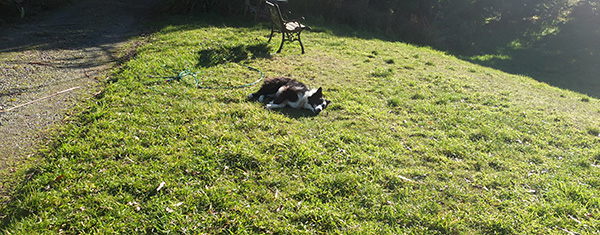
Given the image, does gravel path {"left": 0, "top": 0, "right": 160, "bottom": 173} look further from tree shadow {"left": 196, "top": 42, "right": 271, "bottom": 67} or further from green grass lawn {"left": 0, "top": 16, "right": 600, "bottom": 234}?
tree shadow {"left": 196, "top": 42, "right": 271, "bottom": 67}

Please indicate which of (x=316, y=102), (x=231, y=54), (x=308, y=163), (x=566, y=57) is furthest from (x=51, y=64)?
(x=566, y=57)

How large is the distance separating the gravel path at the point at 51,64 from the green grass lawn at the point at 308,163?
0.32 meters

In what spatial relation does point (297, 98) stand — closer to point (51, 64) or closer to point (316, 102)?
point (316, 102)

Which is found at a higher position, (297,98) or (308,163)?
(297,98)

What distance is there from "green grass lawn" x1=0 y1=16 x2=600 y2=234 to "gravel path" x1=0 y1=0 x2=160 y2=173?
32 cm

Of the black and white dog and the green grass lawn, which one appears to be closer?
the green grass lawn

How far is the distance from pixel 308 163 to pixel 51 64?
5.23m

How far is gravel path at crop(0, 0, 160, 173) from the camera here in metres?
3.98

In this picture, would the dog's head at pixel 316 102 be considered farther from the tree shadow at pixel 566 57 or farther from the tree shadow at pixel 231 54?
the tree shadow at pixel 566 57

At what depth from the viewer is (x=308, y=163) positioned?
12.0 ft

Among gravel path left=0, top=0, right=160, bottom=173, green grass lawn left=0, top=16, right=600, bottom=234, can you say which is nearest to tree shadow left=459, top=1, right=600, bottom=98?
green grass lawn left=0, top=16, right=600, bottom=234

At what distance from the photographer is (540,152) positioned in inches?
173

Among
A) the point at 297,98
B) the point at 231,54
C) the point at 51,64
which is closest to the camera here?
the point at 297,98

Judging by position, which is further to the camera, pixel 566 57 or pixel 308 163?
pixel 566 57
